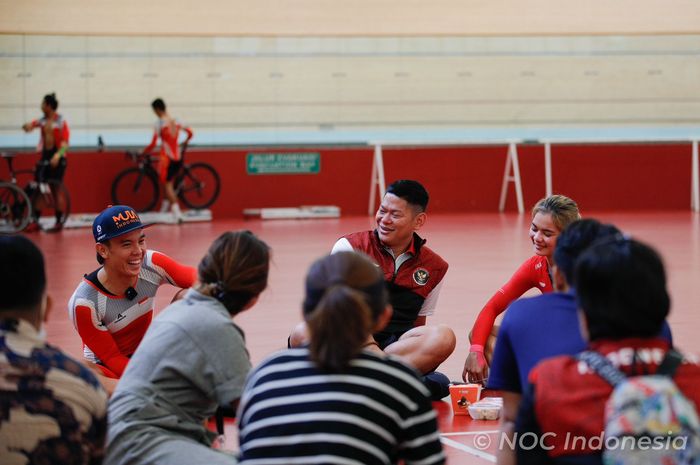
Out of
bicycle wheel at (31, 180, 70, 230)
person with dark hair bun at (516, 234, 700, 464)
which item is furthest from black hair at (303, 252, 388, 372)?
bicycle wheel at (31, 180, 70, 230)

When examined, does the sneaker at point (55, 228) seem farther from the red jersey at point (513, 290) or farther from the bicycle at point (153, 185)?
the red jersey at point (513, 290)

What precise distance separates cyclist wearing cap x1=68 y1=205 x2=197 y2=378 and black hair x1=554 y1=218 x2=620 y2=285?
2.16 m

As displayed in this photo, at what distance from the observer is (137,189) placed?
1505cm

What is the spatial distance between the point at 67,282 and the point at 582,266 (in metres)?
7.26

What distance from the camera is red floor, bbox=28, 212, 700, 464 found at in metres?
6.21

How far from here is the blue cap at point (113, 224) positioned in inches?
180

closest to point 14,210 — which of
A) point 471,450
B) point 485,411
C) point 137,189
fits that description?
point 137,189

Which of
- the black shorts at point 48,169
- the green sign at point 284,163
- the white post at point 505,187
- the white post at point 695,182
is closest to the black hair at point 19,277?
the black shorts at point 48,169

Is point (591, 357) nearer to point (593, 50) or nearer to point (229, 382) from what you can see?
point (229, 382)

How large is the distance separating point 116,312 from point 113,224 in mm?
393

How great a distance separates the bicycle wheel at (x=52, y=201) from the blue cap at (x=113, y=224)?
30.6 ft

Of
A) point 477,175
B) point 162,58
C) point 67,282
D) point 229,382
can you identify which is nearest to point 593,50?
point 477,175

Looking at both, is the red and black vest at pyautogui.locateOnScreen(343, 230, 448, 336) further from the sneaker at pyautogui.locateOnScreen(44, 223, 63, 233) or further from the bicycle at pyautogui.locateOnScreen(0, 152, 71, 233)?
the sneaker at pyautogui.locateOnScreen(44, 223, 63, 233)

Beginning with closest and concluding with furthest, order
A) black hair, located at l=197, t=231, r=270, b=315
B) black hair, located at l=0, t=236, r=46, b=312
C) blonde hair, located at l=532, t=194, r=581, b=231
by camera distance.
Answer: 1. black hair, located at l=0, t=236, r=46, b=312
2. black hair, located at l=197, t=231, r=270, b=315
3. blonde hair, located at l=532, t=194, r=581, b=231
